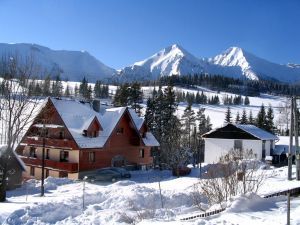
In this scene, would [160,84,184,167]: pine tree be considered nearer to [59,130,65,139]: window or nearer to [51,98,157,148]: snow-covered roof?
[51,98,157,148]: snow-covered roof

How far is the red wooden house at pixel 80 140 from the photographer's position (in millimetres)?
43366

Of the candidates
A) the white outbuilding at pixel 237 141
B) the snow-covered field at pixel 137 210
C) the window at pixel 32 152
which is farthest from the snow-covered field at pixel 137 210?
the white outbuilding at pixel 237 141

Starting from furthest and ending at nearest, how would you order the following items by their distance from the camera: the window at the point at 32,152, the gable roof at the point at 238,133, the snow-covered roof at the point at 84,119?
the gable roof at the point at 238,133 < the window at the point at 32,152 < the snow-covered roof at the point at 84,119

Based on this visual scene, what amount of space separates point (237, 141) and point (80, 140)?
89.4ft

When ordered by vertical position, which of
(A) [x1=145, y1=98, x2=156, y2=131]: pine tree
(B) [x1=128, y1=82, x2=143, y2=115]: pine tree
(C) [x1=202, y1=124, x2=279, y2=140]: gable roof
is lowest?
(C) [x1=202, y1=124, x2=279, y2=140]: gable roof

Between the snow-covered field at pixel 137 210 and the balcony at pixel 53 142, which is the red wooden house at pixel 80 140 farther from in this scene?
the snow-covered field at pixel 137 210

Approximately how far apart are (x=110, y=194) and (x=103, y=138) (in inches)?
914

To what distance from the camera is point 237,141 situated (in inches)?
2431

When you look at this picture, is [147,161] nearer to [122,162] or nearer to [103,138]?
[122,162]

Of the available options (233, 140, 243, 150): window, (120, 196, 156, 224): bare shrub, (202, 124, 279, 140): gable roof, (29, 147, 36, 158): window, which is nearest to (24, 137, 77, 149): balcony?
(29, 147, 36, 158): window

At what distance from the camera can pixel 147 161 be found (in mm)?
53250

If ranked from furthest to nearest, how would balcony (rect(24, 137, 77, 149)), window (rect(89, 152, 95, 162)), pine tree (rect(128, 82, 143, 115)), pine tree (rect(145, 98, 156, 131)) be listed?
pine tree (rect(128, 82, 143, 115))
pine tree (rect(145, 98, 156, 131))
window (rect(89, 152, 95, 162))
balcony (rect(24, 137, 77, 149))

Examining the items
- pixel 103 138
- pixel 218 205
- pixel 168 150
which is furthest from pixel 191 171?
pixel 218 205

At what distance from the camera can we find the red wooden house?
43.4m
